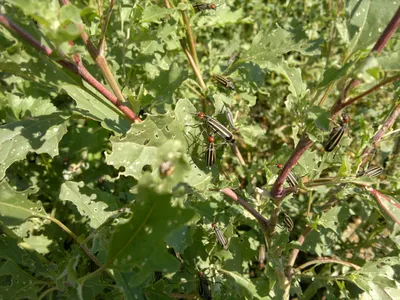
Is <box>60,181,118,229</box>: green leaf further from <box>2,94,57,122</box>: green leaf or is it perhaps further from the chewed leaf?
<box>2,94,57,122</box>: green leaf

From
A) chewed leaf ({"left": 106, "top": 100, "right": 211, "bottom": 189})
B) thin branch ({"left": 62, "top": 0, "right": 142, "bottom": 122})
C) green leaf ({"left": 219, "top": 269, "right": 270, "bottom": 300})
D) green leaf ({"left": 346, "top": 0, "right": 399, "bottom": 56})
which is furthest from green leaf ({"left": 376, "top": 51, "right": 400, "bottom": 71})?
green leaf ({"left": 219, "top": 269, "right": 270, "bottom": 300})

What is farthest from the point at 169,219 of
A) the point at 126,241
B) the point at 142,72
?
the point at 142,72

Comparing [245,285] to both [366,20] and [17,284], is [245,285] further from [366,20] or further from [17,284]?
[366,20]

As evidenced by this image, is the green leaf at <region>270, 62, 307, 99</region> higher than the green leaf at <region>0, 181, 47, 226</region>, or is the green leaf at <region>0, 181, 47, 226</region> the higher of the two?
the green leaf at <region>270, 62, 307, 99</region>

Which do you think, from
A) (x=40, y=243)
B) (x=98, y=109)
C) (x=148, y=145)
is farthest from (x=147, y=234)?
(x=40, y=243)

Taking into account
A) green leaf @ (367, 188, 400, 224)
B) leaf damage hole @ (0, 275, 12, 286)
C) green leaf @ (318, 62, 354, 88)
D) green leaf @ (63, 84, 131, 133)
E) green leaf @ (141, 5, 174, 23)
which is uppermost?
green leaf @ (318, 62, 354, 88)

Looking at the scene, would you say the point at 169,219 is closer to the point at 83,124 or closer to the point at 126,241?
the point at 126,241

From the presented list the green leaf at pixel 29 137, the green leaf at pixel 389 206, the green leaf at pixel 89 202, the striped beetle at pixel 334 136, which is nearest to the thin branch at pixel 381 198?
the green leaf at pixel 389 206
